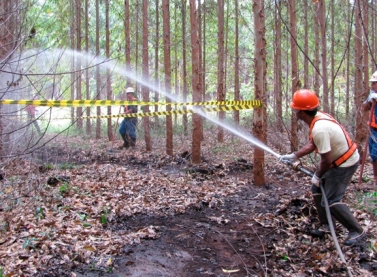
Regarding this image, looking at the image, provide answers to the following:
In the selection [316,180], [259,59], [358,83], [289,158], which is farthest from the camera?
[358,83]

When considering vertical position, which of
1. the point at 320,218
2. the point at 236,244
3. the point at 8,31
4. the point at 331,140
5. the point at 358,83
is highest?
the point at 8,31

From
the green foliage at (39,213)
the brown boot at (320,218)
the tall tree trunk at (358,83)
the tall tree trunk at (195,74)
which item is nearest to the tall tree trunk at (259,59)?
the tall tree trunk at (195,74)

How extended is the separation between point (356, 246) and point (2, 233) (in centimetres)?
471

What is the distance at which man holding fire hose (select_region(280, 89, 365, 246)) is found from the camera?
4469mm

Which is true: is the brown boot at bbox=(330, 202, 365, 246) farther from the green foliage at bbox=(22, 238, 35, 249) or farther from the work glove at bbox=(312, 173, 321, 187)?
the green foliage at bbox=(22, 238, 35, 249)

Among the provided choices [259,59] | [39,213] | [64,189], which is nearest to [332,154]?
[259,59]

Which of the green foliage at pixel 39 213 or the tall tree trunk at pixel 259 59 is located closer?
the green foliage at pixel 39 213

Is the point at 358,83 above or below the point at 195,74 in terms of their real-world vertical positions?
below

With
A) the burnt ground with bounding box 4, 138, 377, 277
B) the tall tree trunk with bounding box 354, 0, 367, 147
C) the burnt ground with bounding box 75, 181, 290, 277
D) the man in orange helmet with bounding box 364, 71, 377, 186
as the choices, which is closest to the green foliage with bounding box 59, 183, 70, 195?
the burnt ground with bounding box 4, 138, 377, 277

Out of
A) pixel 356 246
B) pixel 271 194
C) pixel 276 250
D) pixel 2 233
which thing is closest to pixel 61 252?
pixel 2 233

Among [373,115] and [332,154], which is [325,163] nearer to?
[332,154]

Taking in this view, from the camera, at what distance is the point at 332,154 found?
4.64 meters

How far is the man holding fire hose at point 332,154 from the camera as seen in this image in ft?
14.7

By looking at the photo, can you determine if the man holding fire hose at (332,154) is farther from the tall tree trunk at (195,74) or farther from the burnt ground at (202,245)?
the tall tree trunk at (195,74)
